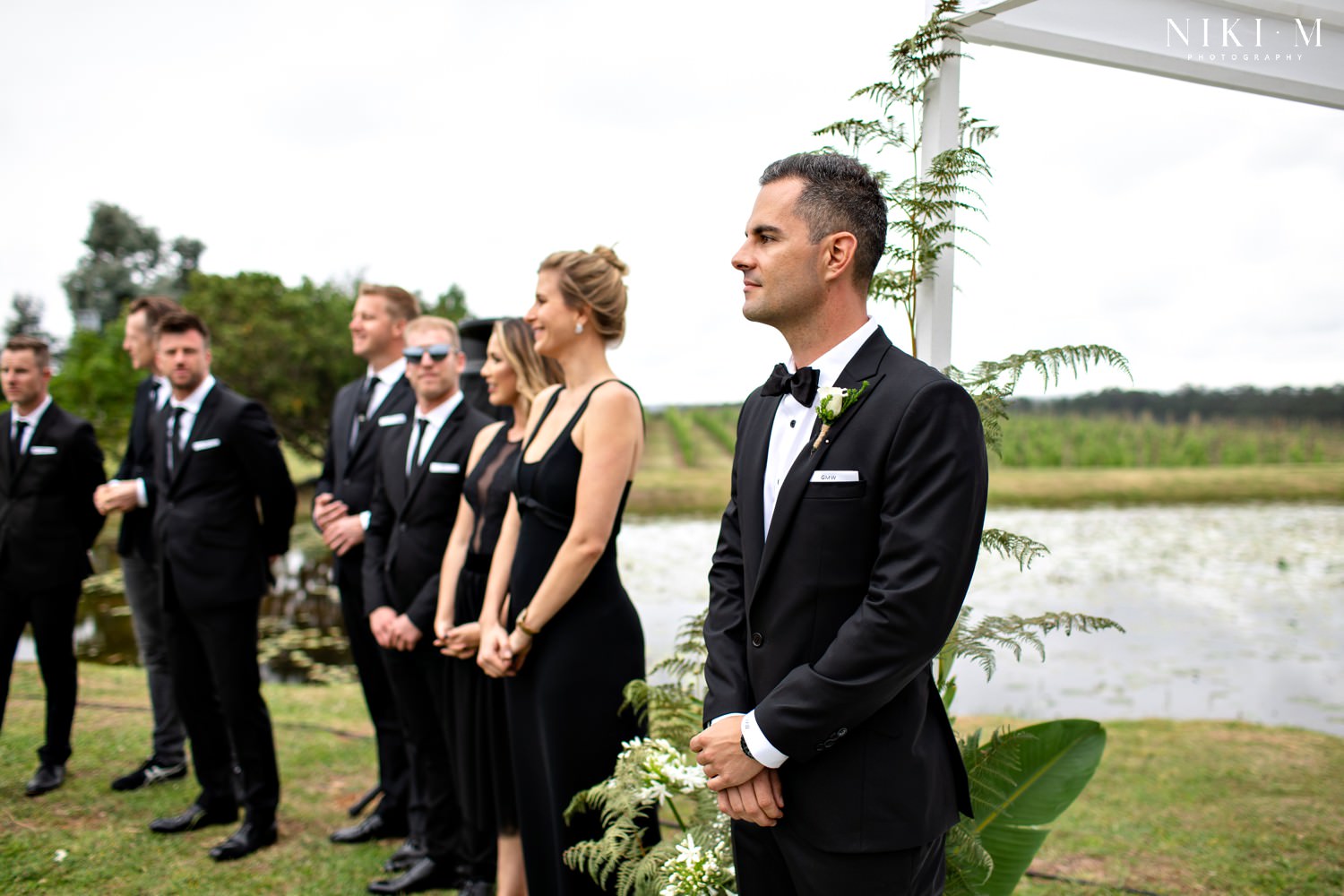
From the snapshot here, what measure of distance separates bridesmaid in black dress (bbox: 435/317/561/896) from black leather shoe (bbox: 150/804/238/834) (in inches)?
61.7

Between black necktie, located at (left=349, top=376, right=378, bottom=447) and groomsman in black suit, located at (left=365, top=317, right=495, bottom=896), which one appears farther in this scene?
black necktie, located at (left=349, top=376, right=378, bottom=447)

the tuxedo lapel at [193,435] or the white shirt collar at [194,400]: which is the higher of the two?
the white shirt collar at [194,400]

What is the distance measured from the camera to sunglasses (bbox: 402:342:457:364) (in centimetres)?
416

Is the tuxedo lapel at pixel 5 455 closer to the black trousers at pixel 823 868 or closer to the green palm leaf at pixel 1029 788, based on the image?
the black trousers at pixel 823 868

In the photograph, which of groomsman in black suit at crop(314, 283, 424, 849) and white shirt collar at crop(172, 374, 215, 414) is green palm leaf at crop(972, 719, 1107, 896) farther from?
white shirt collar at crop(172, 374, 215, 414)

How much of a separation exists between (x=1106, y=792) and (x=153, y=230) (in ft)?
157

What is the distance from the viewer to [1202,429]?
2573 cm

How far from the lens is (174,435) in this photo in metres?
4.48

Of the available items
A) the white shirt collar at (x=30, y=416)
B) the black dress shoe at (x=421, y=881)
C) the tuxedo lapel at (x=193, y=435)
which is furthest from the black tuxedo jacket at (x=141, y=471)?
the black dress shoe at (x=421, y=881)

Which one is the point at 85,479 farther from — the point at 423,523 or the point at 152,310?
the point at 423,523

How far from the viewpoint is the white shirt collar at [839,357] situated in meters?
2.01

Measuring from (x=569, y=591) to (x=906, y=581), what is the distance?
1.58 meters

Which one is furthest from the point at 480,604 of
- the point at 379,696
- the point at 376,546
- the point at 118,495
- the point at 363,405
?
the point at 118,495

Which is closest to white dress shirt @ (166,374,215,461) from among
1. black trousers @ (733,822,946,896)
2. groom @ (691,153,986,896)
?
groom @ (691,153,986,896)
